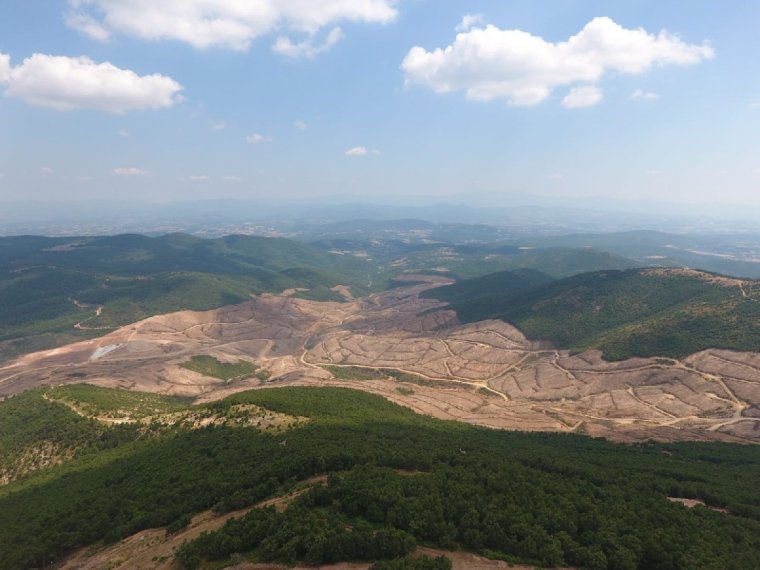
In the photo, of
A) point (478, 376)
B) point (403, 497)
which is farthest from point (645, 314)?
point (403, 497)

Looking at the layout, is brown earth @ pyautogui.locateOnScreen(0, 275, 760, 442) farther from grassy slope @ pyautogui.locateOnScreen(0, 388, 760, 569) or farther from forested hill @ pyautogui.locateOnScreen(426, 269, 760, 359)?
grassy slope @ pyautogui.locateOnScreen(0, 388, 760, 569)

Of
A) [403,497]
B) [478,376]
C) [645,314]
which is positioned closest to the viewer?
[403,497]

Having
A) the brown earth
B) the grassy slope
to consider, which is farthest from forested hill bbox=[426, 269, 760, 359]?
the grassy slope

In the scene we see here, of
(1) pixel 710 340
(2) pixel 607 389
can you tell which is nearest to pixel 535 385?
(2) pixel 607 389

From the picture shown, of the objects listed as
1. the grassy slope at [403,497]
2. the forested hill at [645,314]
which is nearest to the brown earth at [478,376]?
the forested hill at [645,314]

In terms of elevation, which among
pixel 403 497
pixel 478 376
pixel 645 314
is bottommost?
pixel 478 376

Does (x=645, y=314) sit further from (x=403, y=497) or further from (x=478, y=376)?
(x=403, y=497)
